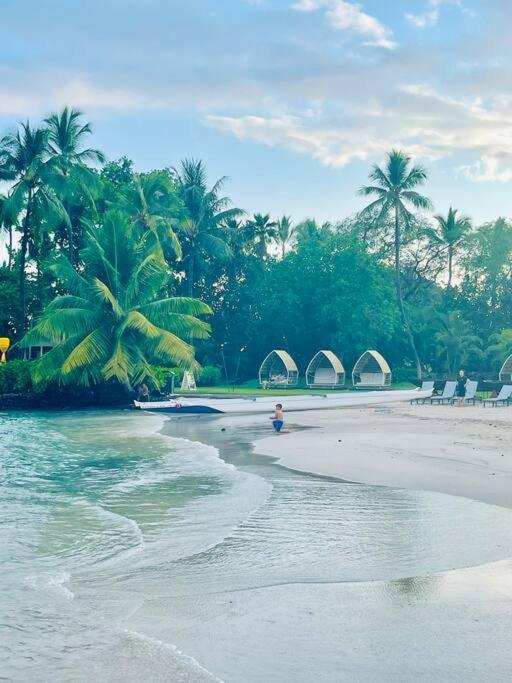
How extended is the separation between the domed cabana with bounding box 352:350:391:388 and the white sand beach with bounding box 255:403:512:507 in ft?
63.0

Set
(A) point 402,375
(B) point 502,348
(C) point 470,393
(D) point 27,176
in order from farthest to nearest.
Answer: (A) point 402,375, (B) point 502,348, (D) point 27,176, (C) point 470,393

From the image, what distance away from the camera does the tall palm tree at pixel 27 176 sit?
38094 millimetres

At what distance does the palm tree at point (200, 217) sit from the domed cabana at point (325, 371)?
933cm

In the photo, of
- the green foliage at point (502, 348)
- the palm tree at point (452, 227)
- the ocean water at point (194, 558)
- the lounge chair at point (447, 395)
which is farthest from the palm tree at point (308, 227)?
the ocean water at point (194, 558)

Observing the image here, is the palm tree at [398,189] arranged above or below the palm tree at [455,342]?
above

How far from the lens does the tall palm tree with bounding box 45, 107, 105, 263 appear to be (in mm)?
39031

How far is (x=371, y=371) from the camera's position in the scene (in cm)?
4738

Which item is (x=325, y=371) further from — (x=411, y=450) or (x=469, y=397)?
(x=411, y=450)

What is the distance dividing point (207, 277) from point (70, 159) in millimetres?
15467

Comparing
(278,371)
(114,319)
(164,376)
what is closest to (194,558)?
(114,319)

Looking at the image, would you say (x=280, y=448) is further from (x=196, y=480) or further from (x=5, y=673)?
(x=5, y=673)

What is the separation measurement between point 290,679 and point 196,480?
790cm

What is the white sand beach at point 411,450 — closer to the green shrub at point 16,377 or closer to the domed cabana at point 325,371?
the green shrub at point 16,377

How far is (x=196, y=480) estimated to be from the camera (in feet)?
40.0
